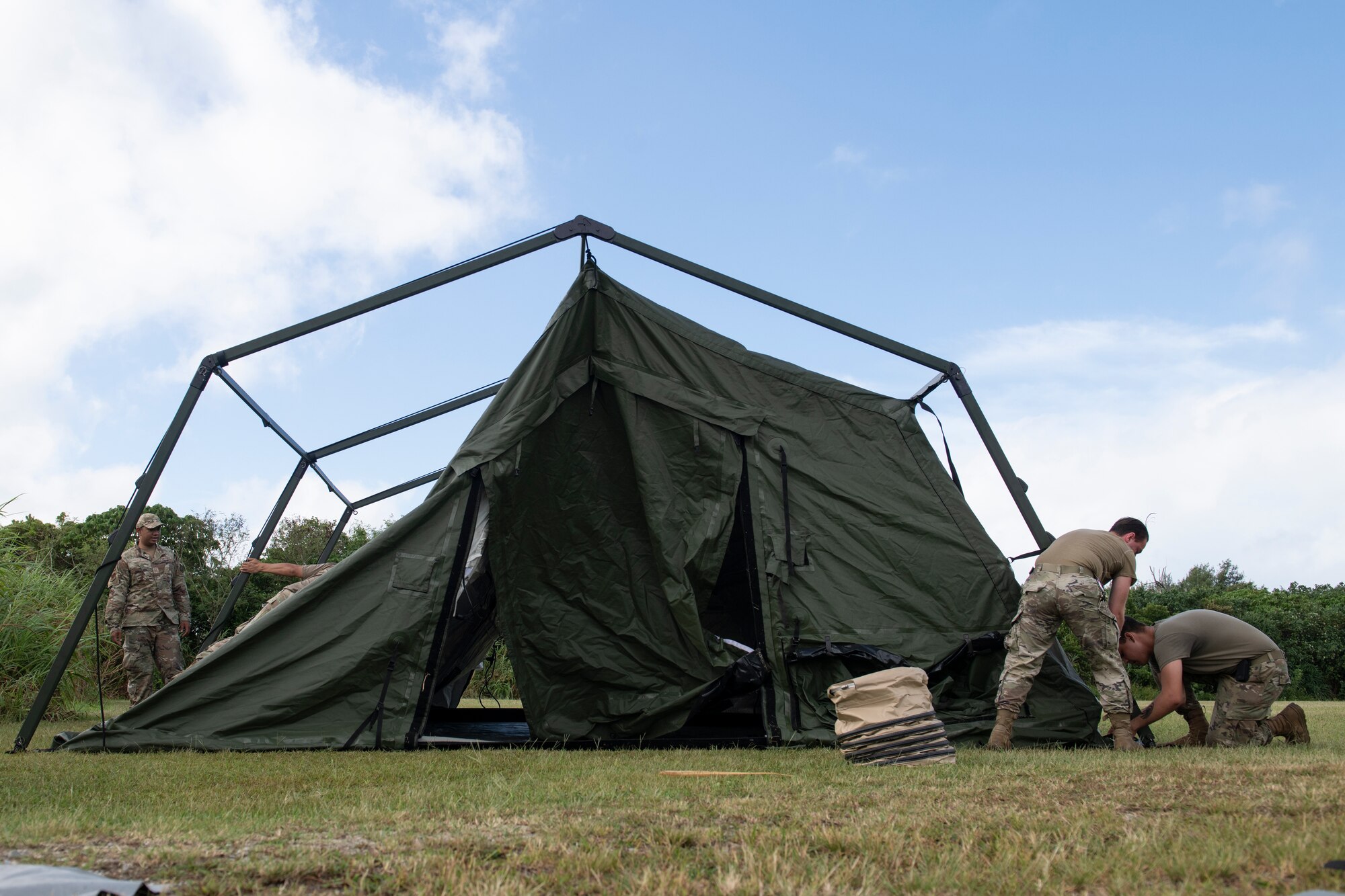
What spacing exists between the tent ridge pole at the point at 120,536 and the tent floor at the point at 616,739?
1.87 m

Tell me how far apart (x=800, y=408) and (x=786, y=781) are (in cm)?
282

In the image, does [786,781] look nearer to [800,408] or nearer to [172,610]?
[800,408]

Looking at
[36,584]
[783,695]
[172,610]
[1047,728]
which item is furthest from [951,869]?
[36,584]

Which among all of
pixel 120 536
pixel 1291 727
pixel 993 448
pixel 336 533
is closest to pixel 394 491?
pixel 336 533

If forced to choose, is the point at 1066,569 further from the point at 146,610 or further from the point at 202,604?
the point at 202,604

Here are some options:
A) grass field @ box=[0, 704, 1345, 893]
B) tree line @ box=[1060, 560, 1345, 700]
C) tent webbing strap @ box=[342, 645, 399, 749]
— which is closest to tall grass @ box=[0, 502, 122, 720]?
tent webbing strap @ box=[342, 645, 399, 749]

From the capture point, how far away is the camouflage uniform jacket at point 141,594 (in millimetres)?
7379

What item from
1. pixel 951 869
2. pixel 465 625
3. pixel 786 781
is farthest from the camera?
pixel 465 625

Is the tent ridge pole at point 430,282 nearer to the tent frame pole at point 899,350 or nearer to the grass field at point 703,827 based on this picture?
the tent frame pole at point 899,350

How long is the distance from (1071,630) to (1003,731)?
0.63 m

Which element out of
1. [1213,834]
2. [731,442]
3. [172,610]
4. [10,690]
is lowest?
[1213,834]

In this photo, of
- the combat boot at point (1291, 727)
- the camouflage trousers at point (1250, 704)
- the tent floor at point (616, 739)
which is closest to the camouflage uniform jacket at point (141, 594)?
the tent floor at point (616, 739)

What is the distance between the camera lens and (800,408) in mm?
5660

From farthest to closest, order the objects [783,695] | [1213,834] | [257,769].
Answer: [783,695] → [257,769] → [1213,834]
